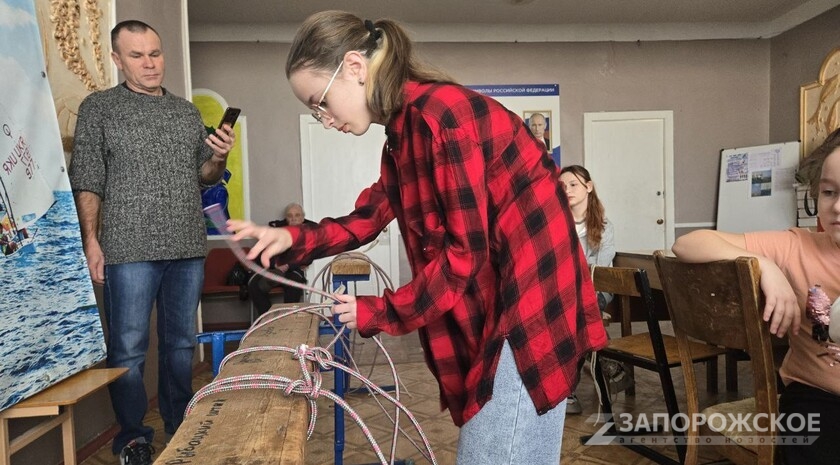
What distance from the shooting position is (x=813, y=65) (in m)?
5.88

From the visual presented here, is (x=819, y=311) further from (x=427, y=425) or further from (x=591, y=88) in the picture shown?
(x=591, y=88)

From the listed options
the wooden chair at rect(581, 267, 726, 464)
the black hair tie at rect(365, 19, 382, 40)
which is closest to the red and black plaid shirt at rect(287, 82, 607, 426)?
the black hair tie at rect(365, 19, 382, 40)

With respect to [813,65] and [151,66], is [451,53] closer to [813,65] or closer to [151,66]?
[813,65]

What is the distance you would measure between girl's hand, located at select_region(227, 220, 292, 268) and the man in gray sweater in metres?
1.00

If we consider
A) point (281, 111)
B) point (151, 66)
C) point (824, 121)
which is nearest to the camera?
point (151, 66)

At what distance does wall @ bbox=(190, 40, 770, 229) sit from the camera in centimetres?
606

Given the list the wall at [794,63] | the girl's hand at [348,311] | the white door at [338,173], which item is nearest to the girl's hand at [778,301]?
the girl's hand at [348,311]

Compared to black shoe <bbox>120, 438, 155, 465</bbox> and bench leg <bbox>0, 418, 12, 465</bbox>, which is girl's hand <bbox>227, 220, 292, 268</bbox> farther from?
black shoe <bbox>120, 438, 155, 465</bbox>

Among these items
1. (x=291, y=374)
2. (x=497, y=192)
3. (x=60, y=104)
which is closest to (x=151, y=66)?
(x=60, y=104)

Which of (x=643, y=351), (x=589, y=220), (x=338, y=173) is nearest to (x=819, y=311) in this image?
(x=643, y=351)

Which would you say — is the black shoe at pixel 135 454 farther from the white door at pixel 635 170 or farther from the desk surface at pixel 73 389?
the white door at pixel 635 170

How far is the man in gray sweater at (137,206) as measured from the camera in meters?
2.10

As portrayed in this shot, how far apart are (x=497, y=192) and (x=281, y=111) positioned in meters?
5.47

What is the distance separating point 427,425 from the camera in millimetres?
2740
